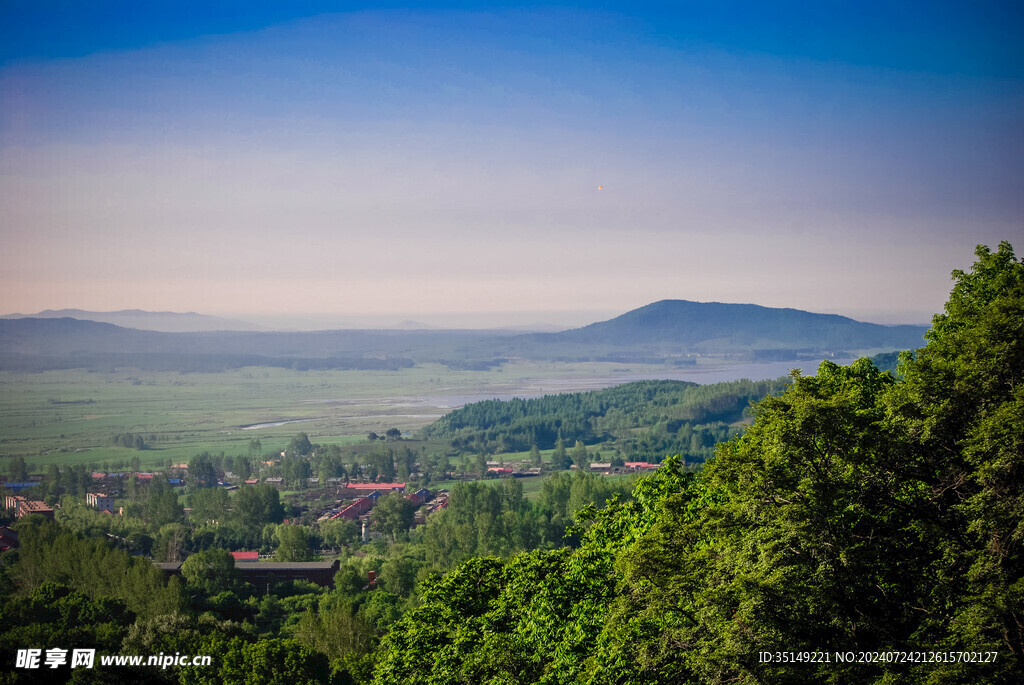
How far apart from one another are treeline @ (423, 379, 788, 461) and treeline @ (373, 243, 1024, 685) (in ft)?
248

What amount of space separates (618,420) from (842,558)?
341 ft

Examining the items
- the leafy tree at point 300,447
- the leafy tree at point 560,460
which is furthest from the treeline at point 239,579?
the leafy tree at point 300,447

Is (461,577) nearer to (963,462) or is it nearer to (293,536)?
(963,462)

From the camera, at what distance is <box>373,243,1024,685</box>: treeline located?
11172mm

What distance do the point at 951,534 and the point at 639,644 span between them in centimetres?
507

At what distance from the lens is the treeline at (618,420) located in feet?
320

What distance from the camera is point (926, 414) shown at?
12656 mm

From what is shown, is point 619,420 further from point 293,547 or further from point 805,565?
point 805,565

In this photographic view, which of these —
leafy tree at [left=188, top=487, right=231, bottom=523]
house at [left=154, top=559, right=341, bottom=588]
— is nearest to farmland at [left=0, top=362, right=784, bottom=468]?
leafy tree at [left=188, top=487, right=231, bottom=523]

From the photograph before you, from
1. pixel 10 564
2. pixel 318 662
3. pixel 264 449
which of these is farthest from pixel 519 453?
pixel 318 662

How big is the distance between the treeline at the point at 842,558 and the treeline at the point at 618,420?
75510mm

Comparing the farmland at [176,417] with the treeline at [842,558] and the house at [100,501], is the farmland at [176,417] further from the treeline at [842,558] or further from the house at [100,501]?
the treeline at [842,558]

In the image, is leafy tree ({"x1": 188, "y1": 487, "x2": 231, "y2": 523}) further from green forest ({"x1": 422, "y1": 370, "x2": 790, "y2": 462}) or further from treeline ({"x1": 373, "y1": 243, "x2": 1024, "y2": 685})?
treeline ({"x1": 373, "y1": 243, "x2": 1024, "y2": 685})

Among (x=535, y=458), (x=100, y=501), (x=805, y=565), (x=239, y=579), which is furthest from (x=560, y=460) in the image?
(x=805, y=565)
